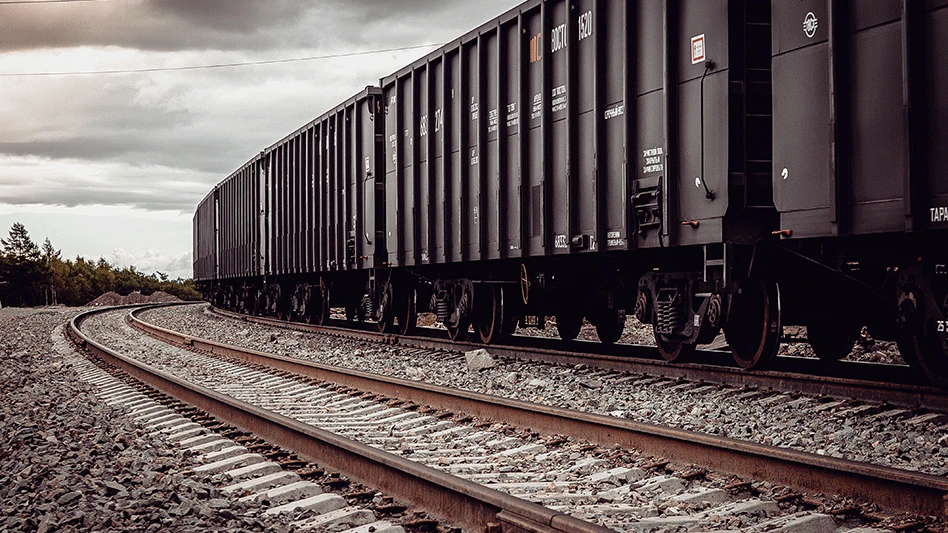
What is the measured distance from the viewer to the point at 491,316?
1422 cm

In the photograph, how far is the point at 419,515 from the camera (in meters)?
4.90

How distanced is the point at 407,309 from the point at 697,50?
9538 millimetres

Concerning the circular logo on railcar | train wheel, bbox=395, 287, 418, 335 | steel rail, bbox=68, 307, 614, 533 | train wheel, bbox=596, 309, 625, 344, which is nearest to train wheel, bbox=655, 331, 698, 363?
train wheel, bbox=596, 309, 625, 344

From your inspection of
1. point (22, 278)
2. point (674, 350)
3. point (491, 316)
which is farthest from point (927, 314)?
point (22, 278)

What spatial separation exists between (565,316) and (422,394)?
5.20 meters

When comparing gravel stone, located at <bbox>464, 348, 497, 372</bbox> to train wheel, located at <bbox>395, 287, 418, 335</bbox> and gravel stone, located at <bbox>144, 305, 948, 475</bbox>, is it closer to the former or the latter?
gravel stone, located at <bbox>144, 305, 948, 475</bbox>

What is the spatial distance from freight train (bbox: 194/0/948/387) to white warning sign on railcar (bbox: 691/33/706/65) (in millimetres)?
33

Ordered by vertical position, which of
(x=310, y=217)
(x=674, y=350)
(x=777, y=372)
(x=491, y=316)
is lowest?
(x=777, y=372)

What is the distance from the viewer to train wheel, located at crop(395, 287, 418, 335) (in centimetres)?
1706

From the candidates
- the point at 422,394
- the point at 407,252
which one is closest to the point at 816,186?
the point at 422,394

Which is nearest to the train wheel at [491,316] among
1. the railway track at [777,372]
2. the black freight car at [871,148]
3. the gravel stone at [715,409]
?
the railway track at [777,372]

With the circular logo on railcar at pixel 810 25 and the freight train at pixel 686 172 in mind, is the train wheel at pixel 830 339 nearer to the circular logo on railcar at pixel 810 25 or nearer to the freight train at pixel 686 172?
the freight train at pixel 686 172

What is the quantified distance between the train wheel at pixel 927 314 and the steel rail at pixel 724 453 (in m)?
2.30

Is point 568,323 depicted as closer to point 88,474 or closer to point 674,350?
point 674,350
